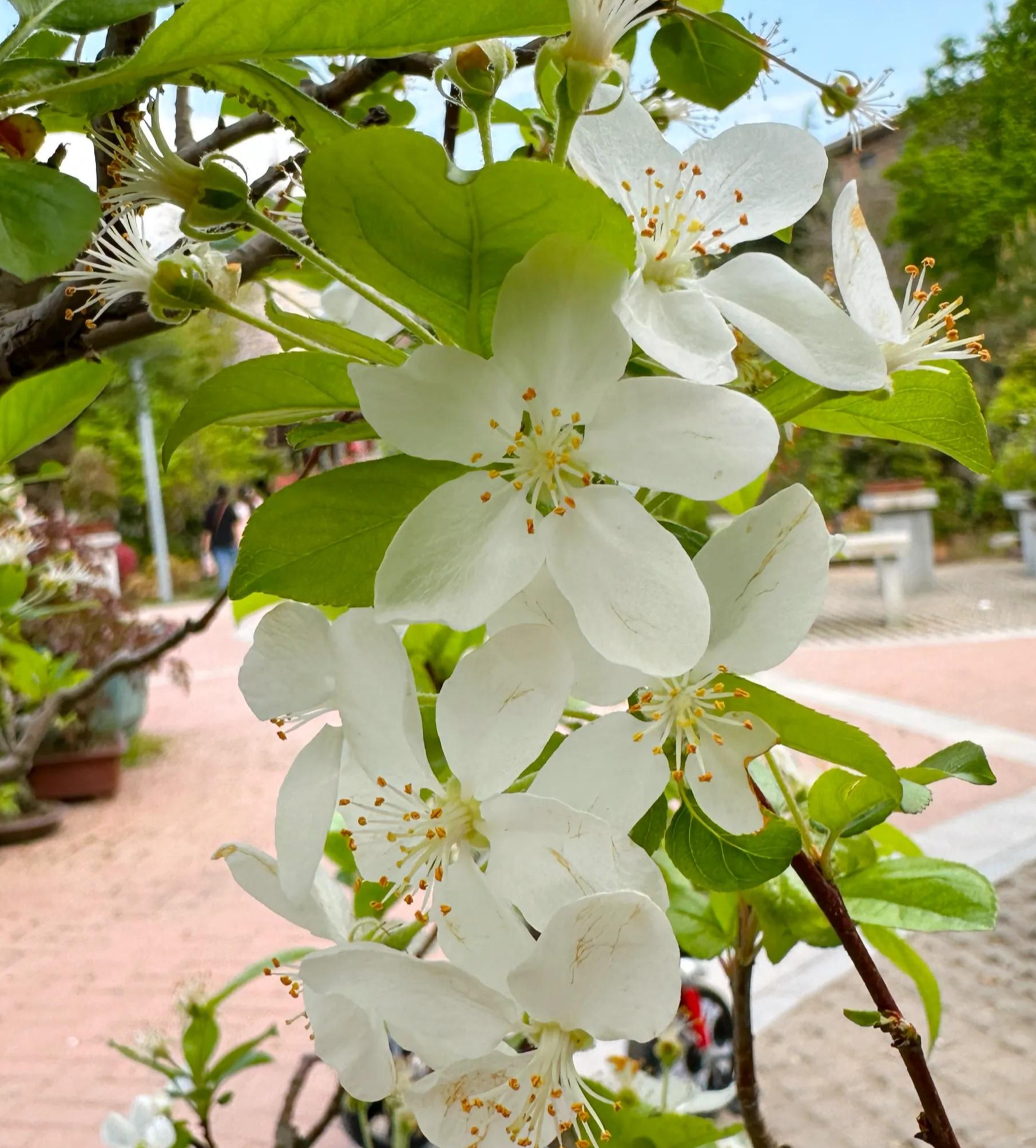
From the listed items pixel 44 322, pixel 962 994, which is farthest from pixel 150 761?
pixel 44 322

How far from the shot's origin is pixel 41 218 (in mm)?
279

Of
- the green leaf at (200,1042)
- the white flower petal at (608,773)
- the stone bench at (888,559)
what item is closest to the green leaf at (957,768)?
the white flower petal at (608,773)

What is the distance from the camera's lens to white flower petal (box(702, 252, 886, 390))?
0.87 feet

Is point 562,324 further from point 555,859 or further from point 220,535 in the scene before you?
point 220,535

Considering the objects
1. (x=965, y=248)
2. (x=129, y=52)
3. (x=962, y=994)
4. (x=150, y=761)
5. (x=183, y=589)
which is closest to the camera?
(x=129, y=52)

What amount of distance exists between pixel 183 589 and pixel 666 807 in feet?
30.5

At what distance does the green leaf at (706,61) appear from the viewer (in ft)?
1.53

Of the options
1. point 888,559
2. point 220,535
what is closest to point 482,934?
point 220,535

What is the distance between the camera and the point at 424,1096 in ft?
1.01

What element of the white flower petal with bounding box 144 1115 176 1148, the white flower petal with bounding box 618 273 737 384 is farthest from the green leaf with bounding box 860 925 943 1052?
the white flower petal with bounding box 144 1115 176 1148

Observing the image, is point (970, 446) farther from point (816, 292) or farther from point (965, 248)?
point (965, 248)

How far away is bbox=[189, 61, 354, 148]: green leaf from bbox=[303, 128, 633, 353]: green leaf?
5 cm

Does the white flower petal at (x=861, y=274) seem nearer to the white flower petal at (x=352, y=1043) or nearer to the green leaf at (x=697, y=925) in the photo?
the white flower petal at (x=352, y=1043)

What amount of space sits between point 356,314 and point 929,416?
0.71 ft
